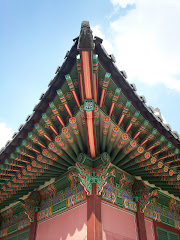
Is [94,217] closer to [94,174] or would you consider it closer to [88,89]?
[94,174]

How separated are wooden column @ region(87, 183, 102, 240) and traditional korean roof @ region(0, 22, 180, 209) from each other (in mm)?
809

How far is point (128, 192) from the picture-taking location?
6.54m

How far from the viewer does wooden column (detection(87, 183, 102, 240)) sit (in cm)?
495

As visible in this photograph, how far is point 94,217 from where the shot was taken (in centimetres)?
511

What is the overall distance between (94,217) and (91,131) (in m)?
1.80

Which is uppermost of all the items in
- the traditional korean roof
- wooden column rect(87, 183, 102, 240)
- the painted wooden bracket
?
the traditional korean roof

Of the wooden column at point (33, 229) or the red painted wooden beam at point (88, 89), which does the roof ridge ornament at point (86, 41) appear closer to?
the red painted wooden beam at point (88, 89)

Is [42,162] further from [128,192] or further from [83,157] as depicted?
[128,192]

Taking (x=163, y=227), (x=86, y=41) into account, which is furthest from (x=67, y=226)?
(x=86, y=41)

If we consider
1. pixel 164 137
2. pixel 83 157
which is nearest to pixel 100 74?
pixel 83 157

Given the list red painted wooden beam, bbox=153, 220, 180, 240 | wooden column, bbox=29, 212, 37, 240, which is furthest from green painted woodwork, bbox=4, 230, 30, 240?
red painted wooden beam, bbox=153, 220, 180, 240

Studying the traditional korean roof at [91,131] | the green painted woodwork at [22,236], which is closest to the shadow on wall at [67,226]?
the green painted woodwork at [22,236]

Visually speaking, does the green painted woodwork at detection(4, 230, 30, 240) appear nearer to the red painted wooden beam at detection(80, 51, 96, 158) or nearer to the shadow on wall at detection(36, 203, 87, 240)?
the shadow on wall at detection(36, 203, 87, 240)

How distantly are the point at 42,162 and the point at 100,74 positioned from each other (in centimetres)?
278
